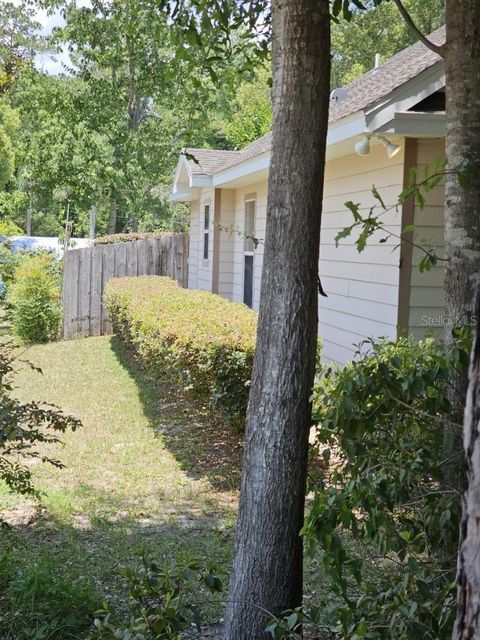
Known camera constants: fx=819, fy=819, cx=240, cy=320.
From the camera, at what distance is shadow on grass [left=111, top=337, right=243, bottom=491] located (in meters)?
7.53

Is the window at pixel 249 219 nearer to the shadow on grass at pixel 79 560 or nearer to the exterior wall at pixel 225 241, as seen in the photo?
the exterior wall at pixel 225 241

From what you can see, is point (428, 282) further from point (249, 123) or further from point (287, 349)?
point (249, 123)

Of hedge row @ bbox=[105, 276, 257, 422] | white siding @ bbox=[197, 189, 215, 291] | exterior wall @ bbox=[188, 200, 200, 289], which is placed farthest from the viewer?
exterior wall @ bbox=[188, 200, 200, 289]

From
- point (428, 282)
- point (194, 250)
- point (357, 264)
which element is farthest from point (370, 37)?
point (428, 282)

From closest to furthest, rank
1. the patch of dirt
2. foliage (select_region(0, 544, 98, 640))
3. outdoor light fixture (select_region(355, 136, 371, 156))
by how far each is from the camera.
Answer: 1. foliage (select_region(0, 544, 98, 640))
2. the patch of dirt
3. outdoor light fixture (select_region(355, 136, 371, 156))

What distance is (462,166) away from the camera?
3.10 meters

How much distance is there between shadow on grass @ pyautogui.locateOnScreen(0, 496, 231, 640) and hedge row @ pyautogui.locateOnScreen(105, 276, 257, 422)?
1.41 m

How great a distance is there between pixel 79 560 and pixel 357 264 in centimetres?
511

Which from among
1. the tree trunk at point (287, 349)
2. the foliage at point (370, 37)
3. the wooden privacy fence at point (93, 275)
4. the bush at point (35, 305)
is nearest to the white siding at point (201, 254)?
the wooden privacy fence at point (93, 275)

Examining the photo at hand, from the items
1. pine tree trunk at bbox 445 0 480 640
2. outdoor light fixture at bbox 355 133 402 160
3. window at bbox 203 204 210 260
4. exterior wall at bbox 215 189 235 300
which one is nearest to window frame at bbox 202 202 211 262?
window at bbox 203 204 210 260

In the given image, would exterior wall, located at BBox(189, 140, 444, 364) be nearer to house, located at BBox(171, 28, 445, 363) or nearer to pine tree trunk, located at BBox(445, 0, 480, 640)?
house, located at BBox(171, 28, 445, 363)

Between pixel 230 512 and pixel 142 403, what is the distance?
4.38 m

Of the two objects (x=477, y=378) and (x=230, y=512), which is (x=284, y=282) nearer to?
(x=477, y=378)

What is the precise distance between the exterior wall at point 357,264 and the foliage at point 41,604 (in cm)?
429
